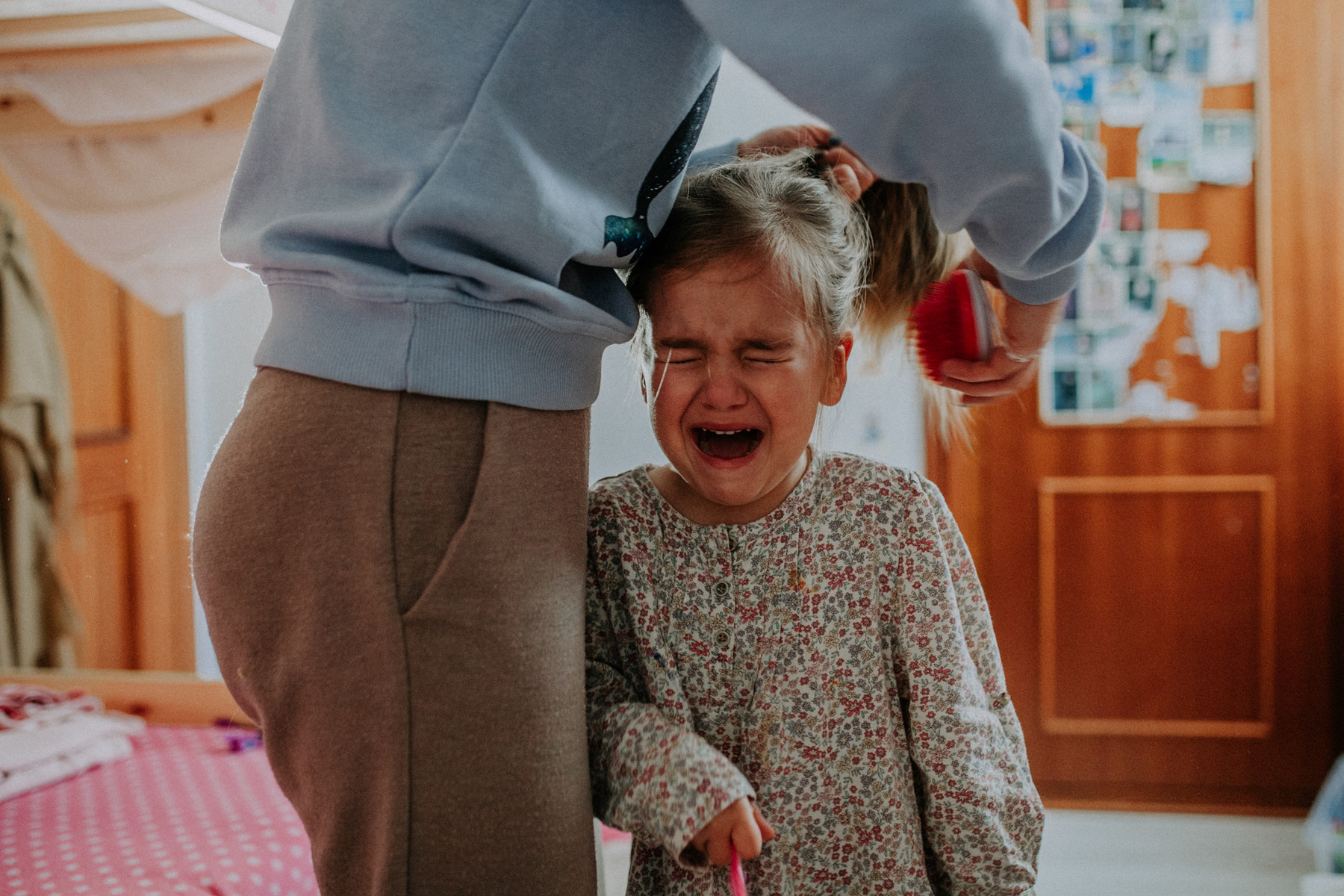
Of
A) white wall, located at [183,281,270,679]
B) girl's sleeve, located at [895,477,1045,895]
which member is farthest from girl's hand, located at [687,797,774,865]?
white wall, located at [183,281,270,679]

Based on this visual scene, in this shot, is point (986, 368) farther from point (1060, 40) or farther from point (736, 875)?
point (1060, 40)

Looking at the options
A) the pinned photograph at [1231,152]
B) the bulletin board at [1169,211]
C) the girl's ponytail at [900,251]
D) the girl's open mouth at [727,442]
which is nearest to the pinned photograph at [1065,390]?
the bulletin board at [1169,211]

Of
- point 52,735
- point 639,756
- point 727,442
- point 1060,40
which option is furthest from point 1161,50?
point 52,735

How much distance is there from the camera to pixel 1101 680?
2.41 metres

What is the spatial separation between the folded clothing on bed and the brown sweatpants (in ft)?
3.86

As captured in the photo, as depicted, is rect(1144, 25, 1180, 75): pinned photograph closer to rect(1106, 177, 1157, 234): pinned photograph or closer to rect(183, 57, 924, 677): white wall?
rect(1106, 177, 1157, 234): pinned photograph

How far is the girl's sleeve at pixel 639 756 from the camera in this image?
0.68 m

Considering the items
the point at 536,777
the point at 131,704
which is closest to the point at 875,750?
the point at 536,777

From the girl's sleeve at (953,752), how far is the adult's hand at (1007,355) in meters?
0.12

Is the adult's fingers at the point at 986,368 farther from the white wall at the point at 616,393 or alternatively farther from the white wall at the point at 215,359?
the white wall at the point at 215,359

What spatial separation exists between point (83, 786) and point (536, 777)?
1270 mm

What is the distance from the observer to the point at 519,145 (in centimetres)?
58

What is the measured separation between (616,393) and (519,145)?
1.64m

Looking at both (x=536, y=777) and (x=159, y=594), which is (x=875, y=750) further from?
(x=159, y=594)
